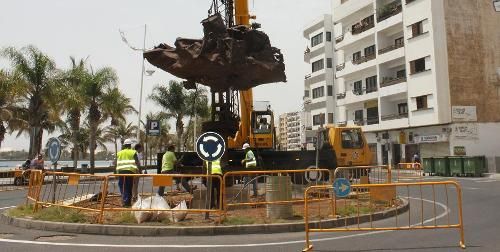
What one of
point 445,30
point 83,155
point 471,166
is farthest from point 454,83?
point 83,155

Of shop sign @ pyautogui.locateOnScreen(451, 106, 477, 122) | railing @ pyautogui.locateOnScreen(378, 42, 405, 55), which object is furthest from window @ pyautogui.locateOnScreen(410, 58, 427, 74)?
shop sign @ pyautogui.locateOnScreen(451, 106, 477, 122)

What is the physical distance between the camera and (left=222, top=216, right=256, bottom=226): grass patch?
9.78 meters

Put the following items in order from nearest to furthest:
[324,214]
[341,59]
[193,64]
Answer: [324,214] → [193,64] → [341,59]

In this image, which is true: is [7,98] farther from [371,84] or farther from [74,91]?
[371,84]

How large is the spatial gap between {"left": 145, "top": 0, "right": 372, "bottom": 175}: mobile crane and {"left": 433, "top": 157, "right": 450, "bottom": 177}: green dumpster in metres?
13.0

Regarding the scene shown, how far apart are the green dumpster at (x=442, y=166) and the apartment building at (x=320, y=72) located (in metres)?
22.1

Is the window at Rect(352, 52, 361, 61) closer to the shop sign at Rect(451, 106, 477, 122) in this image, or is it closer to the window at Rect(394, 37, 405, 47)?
the window at Rect(394, 37, 405, 47)

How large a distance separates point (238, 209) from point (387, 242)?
4.67 metres

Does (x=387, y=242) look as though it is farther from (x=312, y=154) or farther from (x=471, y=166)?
(x=471, y=166)

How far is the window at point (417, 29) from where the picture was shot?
133 feet

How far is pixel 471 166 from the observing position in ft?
103

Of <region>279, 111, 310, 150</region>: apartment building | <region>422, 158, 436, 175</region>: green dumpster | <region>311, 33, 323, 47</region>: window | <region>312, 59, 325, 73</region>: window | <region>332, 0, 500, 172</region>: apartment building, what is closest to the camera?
<region>422, 158, 436, 175</region>: green dumpster

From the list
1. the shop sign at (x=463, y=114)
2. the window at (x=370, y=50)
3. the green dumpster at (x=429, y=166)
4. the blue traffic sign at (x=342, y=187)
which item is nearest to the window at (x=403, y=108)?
the shop sign at (x=463, y=114)

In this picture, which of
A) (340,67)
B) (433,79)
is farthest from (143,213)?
(340,67)
